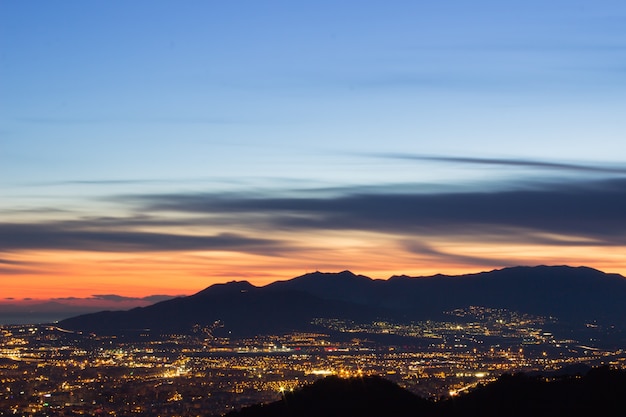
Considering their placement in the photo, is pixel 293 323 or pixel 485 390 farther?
pixel 293 323

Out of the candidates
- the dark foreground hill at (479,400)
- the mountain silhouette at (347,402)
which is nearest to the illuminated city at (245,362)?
the mountain silhouette at (347,402)

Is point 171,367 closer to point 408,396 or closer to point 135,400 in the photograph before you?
point 135,400

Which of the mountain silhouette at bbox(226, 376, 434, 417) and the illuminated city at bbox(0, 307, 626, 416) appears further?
the illuminated city at bbox(0, 307, 626, 416)

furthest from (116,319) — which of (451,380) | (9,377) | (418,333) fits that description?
(451,380)

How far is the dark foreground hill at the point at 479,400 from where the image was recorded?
3819 cm

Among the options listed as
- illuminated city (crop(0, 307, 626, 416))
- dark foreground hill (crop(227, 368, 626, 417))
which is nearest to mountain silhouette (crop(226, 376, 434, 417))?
dark foreground hill (crop(227, 368, 626, 417))

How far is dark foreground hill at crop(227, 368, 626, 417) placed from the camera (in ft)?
125

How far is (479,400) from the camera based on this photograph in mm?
41562

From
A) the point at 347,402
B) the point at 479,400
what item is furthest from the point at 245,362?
the point at 479,400

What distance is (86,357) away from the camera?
4621 inches

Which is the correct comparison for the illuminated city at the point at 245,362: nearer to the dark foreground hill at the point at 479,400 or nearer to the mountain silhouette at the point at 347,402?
the mountain silhouette at the point at 347,402

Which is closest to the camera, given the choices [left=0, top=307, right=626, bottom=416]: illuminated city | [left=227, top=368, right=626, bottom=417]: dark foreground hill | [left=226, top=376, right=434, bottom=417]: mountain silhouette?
[left=227, top=368, right=626, bottom=417]: dark foreground hill

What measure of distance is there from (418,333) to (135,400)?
94.6 meters

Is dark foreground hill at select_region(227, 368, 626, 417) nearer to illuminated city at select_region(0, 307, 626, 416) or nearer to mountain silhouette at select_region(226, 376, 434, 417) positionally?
mountain silhouette at select_region(226, 376, 434, 417)
